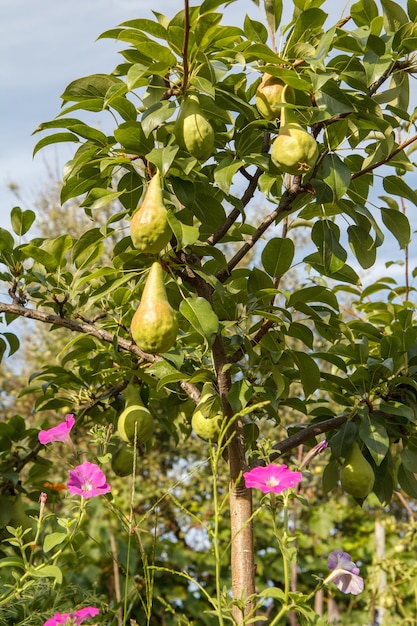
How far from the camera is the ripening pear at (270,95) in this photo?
4.50 feet

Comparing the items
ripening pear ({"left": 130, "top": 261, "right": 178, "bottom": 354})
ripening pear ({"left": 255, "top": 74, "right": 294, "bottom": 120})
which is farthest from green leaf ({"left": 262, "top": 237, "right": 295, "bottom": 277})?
ripening pear ({"left": 130, "top": 261, "right": 178, "bottom": 354})

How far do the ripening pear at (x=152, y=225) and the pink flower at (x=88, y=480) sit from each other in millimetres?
403

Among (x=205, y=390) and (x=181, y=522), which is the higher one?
(x=205, y=390)

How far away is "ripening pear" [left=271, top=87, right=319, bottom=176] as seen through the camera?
1.26 meters

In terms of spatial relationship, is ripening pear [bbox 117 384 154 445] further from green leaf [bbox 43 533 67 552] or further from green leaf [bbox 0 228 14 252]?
green leaf [bbox 0 228 14 252]

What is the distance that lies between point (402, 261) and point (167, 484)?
344 centimetres

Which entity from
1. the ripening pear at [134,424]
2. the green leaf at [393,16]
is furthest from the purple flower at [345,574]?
the green leaf at [393,16]

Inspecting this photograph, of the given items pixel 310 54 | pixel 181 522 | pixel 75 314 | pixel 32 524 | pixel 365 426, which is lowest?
pixel 181 522

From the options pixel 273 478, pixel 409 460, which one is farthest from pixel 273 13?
pixel 409 460

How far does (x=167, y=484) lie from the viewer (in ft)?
17.9

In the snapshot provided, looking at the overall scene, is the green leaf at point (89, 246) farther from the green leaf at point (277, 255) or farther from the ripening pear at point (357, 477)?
the ripening pear at point (357, 477)

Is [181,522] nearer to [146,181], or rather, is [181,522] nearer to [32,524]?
[32,524]

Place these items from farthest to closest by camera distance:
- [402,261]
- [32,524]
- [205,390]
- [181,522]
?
[181,522] < [402,261] < [32,524] < [205,390]

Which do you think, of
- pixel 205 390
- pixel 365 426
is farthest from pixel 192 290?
pixel 365 426
